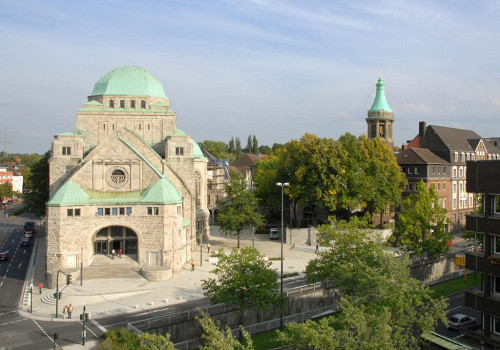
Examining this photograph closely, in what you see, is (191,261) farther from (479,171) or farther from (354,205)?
(479,171)

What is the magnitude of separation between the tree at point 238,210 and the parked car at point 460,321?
30.1m

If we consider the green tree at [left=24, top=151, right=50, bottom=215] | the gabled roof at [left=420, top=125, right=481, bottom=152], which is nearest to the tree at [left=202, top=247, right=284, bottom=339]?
the green tree at [left=24, top=151, right=50, bottom=215]

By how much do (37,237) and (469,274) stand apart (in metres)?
58.3

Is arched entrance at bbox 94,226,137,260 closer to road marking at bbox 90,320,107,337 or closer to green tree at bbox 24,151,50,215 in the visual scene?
road marking at bbox 90,320,107,337

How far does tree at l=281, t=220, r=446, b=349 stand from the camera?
19.3 metres

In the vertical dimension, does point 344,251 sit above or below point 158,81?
below

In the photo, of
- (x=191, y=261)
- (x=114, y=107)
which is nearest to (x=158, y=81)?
(x=114, y=107)

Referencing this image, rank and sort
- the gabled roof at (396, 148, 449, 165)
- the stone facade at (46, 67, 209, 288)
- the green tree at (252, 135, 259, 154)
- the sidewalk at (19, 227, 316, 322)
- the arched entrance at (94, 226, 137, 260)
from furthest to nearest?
the green tree at (252, 135, 259, 154)
the gabled roof at (396, 148, 449, 165)
the arched entrance at (94, 226, 137, 260)
the stone facade at (46, 67, 209, 288)
the sidewalk at (19, 227, 316, 322)

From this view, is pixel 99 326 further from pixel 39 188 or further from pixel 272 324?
pixel 39 188

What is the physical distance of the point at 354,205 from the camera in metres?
61.2

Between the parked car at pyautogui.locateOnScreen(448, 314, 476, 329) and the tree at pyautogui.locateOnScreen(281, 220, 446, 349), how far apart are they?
293 centimetres

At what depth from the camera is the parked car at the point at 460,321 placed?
32.9 meters

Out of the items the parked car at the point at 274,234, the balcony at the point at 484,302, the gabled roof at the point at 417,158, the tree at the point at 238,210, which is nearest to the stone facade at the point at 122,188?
the tree at the point at 238,210

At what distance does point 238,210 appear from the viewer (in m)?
60.8
